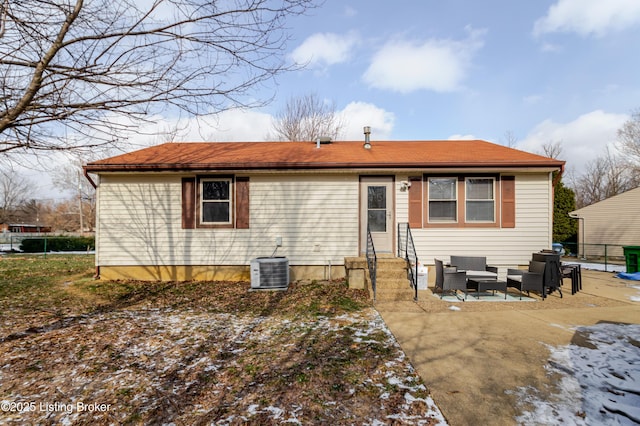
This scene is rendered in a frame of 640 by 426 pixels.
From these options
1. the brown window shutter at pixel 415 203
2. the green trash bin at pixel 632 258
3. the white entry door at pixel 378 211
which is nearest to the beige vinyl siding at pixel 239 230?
the white entry door at pixel 378 211

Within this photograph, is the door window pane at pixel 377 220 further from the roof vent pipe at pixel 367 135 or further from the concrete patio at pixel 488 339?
the roof vent pipe at pixel 367 135

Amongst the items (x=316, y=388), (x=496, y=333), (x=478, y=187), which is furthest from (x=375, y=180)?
(x=316, y=388)

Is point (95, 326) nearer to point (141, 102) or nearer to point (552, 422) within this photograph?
point (141, 102)

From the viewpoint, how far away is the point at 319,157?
9.09 m

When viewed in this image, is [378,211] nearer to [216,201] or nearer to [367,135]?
[367,135]

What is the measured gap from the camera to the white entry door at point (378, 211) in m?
8.55

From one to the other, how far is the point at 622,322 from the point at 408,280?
370cm

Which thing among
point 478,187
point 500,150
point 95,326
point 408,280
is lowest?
point 95,326

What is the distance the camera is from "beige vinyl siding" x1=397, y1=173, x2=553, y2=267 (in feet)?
27.5

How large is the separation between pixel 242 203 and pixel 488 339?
670 centimetres

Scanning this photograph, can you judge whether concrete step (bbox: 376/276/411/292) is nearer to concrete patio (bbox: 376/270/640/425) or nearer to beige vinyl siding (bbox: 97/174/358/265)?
concrete patio (bbox: 376/270/640/425)

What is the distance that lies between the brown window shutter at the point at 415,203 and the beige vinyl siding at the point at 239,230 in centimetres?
157

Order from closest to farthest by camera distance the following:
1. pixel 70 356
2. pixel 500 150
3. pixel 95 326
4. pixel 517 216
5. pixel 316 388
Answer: pixel 316 388, pixel 70 356, pixel 95 326, pixel 517 216, pixel 500 150

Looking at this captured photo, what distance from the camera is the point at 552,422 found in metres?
2.59
